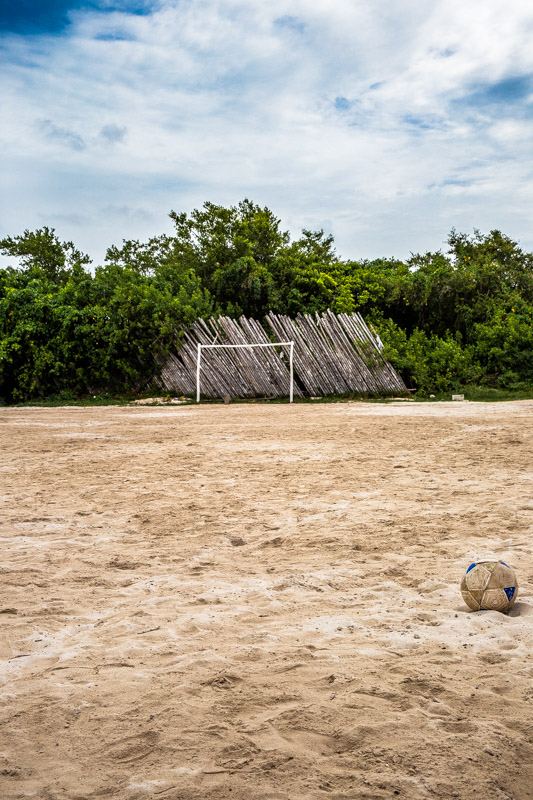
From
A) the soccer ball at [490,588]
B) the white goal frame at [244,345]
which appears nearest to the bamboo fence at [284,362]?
the white goal frame at [244,345]

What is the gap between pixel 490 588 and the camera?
125 inches

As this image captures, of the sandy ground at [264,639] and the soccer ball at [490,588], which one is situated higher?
the soccer ball at [490,588]

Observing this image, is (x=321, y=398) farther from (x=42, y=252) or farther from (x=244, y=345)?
(x=42, y=252)

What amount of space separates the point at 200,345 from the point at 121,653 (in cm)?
1721

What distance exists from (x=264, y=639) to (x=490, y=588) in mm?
1103

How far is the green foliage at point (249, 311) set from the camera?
2092cm

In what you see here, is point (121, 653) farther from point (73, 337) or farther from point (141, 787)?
point (73, 337)

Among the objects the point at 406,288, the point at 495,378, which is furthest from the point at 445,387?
the point at 406,288

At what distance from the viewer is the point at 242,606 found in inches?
133

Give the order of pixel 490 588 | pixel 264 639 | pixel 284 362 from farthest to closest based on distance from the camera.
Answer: pixel 284 362 < pixel 490 588 < pixel 264 639

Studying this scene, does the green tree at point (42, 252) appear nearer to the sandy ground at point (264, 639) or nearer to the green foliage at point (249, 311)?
the green foliage at point (249, 311)

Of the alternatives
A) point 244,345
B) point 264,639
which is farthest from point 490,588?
point 244,345

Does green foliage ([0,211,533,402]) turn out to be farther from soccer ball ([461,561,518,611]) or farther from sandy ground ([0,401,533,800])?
soccer ball ([461,561,518,611])

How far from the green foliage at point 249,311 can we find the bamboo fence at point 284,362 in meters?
0.57
